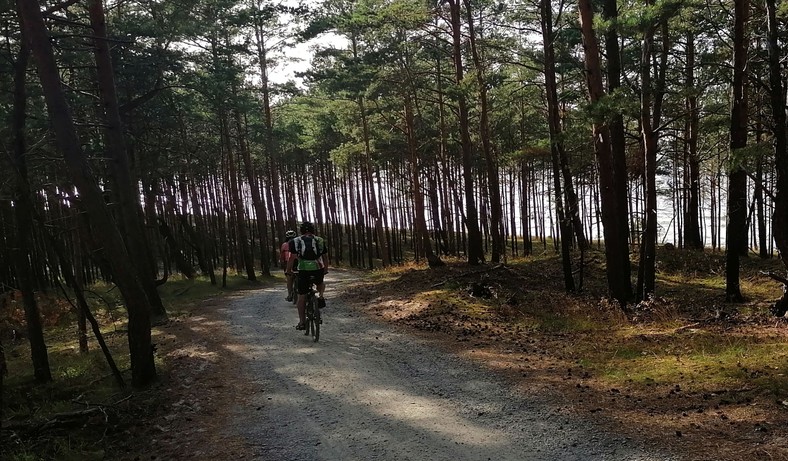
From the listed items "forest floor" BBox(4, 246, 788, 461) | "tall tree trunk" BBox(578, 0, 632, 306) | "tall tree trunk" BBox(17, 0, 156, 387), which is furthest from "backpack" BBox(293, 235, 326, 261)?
"tall tree trunk" BBox(578, 0, 632, 306)

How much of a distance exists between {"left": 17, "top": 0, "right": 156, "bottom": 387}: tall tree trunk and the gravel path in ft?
5.30

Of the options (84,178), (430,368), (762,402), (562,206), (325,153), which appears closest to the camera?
(762,402)

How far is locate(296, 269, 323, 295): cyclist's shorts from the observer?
9.10 meters

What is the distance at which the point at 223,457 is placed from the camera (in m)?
4.92

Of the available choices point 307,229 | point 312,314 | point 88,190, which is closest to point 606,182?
point 307,229

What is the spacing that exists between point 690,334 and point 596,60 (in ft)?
20.4

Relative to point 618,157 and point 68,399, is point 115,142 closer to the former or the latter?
point 68,399

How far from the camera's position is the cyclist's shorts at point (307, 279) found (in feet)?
29.8

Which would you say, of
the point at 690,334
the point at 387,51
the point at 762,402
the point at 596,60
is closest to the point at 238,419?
the point at 762,402

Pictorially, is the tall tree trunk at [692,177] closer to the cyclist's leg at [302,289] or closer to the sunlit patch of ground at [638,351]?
the sunlit patch of ground at [638,351]

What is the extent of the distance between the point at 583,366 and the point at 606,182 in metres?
5.94

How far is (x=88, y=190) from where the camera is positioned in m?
6.70

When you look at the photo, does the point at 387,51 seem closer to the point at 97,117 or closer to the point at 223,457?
the point at 97,117

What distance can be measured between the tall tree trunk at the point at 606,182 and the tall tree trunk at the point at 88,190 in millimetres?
9432
